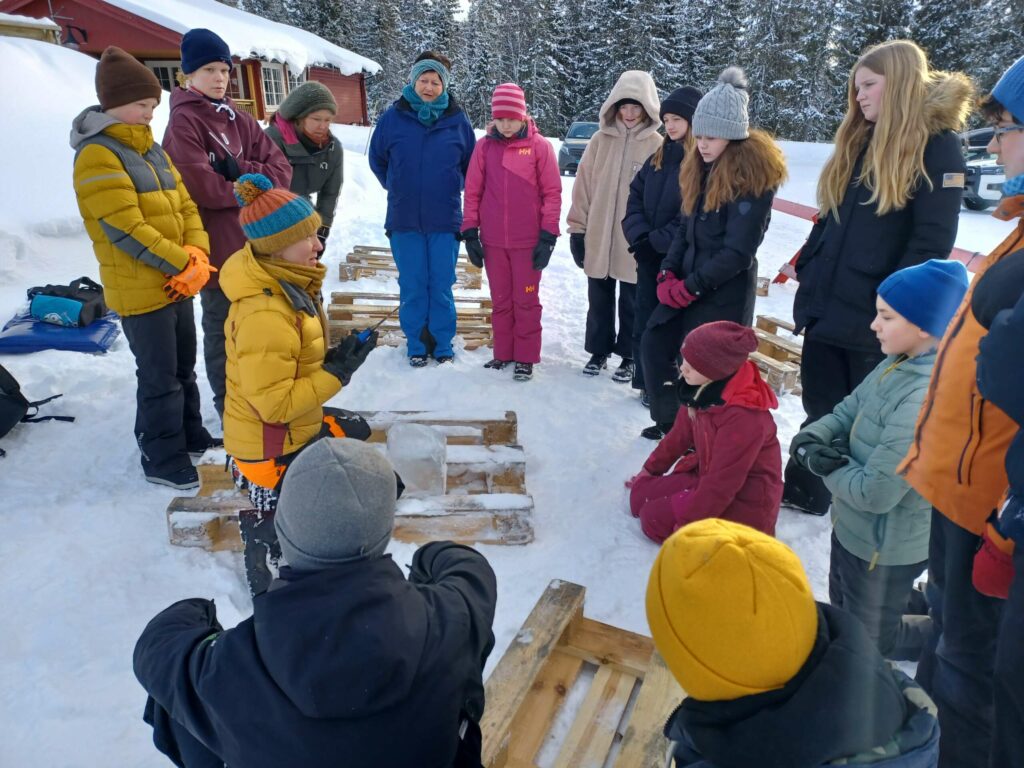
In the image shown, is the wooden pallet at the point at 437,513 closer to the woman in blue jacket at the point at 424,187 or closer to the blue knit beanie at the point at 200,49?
the woman in blue jacket at the point at 424,187

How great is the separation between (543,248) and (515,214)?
321 millimetres

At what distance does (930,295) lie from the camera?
2.20 meters

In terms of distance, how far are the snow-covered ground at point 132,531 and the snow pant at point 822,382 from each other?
0.44 feet

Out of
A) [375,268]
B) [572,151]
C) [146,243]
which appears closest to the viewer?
[146,243]

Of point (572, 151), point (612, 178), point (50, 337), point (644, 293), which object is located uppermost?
point (572, 151)

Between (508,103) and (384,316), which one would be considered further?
(384,316)

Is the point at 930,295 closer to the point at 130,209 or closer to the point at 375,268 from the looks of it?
the point at 130,209

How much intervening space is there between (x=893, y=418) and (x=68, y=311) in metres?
5.64

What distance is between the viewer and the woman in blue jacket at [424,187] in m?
4.83

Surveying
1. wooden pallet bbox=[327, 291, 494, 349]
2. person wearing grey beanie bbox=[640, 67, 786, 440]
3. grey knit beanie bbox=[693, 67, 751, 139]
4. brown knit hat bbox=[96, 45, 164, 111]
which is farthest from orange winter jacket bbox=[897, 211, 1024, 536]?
wooden pallet bbox=[327, 291, 494, 349]

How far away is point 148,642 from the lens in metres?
1.47

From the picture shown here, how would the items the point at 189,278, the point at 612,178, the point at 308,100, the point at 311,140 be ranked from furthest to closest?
the point at 311,140 < the point at 308,100 < the point at 612,178 < the point at 189,278

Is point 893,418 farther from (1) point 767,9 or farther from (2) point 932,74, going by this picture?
(1) point 767,9

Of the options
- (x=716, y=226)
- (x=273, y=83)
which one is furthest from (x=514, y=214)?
(x=273, y=83)
